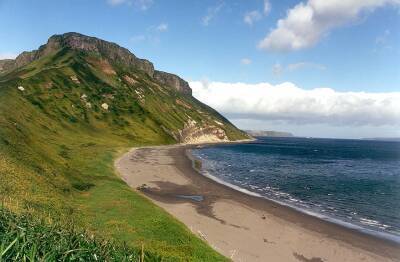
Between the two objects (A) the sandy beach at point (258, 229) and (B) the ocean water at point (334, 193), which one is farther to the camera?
(B) the ocean water at point (334, 193)

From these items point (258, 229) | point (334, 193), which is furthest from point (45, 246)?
point (334, 193)

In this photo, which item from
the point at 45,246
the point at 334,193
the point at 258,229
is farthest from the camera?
the point at 334,193

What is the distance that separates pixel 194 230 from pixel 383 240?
23.9 metres

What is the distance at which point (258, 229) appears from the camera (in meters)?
47.8

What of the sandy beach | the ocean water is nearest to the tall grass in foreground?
the sandy beach

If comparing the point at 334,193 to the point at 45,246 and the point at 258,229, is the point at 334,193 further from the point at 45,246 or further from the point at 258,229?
the point at 45,246

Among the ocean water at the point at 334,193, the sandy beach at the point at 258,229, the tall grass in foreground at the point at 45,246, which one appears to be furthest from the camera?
the ocean water at the point at 334,193

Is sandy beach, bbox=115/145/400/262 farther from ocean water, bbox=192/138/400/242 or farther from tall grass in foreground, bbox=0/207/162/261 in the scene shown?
tall grass in foreground, bbox=0/207/162/261

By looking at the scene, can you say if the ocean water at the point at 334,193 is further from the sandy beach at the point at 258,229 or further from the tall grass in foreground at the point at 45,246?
the tall grass in foreground at the point at 45,246

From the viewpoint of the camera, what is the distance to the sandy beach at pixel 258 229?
3972cm

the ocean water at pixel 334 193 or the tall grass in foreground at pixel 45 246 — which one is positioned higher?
the tall grass in foreground at pixel 45 246

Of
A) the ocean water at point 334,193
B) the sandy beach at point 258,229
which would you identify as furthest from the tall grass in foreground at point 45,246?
the ocean water at point 334,193

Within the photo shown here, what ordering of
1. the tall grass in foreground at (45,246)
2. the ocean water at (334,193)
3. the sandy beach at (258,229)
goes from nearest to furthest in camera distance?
the tall grass in foreground at (45,246) < the sandy beach at (258,229) < the ocean water at (334,193)

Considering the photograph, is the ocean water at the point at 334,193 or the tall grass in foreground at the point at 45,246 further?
the ocean water at the point at 334,193
